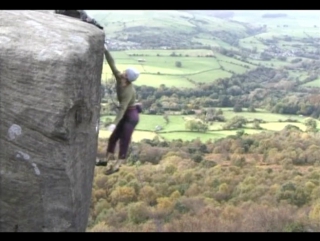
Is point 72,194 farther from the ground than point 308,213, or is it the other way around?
point 72,194

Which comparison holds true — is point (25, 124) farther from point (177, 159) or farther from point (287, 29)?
point (287, 29)

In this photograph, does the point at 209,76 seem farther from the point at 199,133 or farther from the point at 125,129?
the point at 125,129

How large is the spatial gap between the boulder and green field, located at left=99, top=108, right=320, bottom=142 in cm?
1032

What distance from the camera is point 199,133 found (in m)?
22.3

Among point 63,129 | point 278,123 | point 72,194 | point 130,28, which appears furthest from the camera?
point 130,28

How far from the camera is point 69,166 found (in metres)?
9.23

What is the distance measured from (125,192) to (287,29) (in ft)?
28.3

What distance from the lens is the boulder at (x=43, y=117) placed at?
8.80 metres

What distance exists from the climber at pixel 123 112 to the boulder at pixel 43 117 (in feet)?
2.65

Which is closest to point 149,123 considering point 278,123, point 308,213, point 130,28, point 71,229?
point 278,123

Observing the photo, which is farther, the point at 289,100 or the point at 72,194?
the point at 289,100

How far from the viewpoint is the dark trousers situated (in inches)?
424

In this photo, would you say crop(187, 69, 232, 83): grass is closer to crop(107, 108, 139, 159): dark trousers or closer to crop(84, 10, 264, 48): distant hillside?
crop(84, 10, 264, 48): distant hillside

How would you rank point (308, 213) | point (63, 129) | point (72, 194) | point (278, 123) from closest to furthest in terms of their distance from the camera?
point (63, 129) < point (72, 194) < point (308, 213) < point (278, 123)
